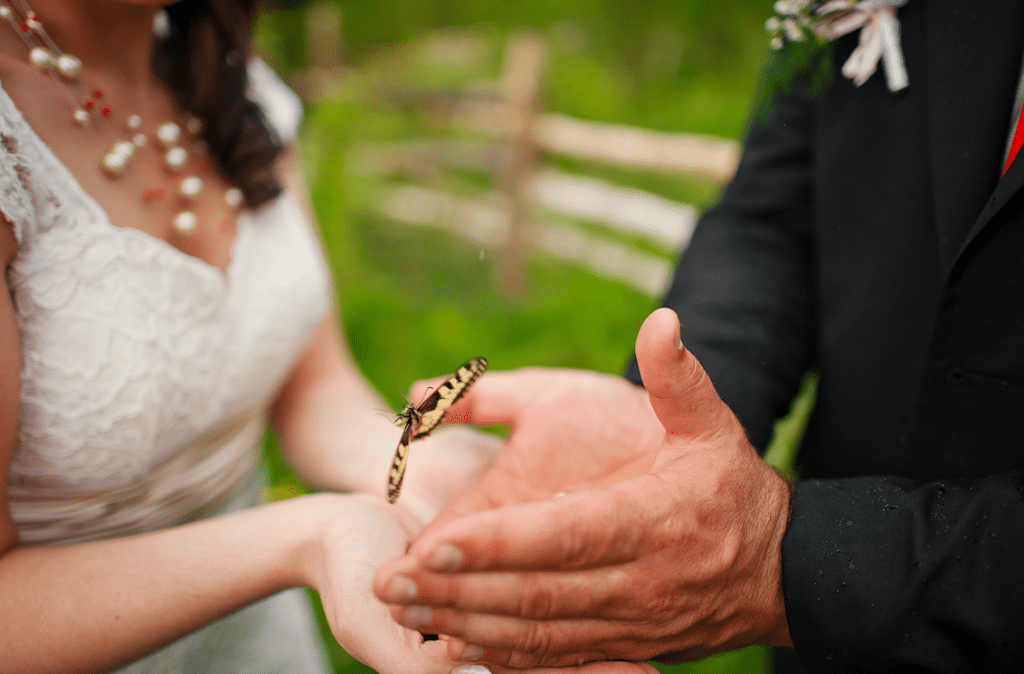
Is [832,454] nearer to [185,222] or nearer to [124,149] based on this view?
[185,222]

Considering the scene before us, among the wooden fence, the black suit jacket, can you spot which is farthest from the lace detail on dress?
the wooden fence

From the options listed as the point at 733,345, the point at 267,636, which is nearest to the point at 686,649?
the point at 733,345

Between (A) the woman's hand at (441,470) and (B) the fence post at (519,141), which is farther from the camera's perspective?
(B) the fence post at (519,141)

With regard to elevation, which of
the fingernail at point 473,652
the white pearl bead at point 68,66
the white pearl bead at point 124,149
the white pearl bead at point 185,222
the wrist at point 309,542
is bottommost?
the fingernail at point 473,652

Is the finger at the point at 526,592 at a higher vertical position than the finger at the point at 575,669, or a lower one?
higher

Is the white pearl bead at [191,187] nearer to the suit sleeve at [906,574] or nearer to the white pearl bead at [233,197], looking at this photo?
the white pearl bead at [233,197]

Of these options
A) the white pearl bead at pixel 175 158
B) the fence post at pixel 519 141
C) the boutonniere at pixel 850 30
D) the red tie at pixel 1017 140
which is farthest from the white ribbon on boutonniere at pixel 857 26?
the fence post at pixel 519 141
